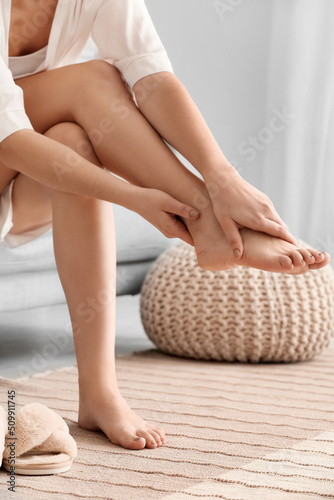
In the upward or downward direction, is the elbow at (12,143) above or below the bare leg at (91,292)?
above

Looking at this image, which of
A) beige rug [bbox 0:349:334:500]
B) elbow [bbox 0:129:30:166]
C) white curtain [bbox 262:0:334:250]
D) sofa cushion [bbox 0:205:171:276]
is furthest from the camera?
white curtain [bbox 262:0:334:250]

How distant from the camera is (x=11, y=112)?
3.39 ft

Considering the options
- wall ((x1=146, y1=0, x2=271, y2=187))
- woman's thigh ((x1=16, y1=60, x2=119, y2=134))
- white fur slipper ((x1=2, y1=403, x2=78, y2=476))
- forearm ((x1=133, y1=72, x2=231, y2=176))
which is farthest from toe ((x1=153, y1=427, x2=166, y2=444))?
wall ((x1=146, y1=0, x2=271, y2=187))

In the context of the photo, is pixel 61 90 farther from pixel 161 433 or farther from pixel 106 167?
pixel 161 433

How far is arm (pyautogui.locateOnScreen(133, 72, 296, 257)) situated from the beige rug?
0.29 metres

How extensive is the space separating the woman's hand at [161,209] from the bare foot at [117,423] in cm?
29

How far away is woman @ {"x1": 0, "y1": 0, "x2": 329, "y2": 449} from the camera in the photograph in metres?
0.97

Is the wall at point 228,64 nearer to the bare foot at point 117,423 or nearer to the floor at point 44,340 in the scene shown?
the floor at point 44,340

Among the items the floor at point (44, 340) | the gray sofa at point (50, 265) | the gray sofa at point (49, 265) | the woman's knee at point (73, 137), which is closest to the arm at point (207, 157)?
the woman's knee at point (73, 137)

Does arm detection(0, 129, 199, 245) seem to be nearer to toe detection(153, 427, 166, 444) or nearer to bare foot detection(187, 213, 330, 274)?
bare foot detection(187, 213, 330, 274)

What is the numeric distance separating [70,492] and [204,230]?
379 mm

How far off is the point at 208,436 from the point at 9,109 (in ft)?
1.86

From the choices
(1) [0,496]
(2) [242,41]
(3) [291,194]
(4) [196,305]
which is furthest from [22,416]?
(2) [242,41]

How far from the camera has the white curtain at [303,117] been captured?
302cm
